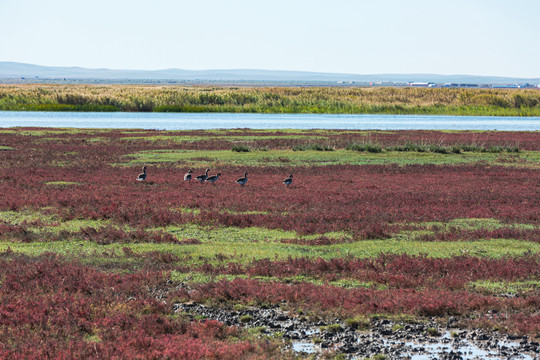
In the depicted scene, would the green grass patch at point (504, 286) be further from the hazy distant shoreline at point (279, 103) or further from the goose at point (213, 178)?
the hazy distant shoreline at point (279, 103)

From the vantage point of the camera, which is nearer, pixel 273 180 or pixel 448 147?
pixel 273 180

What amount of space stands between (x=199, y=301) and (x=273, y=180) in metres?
20.5

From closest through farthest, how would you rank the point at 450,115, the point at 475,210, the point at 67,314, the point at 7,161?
the point at 67,314 → the point at 475,210 → the point at 7,161 → the point at 450,115

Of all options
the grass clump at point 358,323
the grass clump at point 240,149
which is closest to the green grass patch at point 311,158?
the grass clump at point 240,149

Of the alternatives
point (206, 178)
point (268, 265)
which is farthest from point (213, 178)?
point (268, 265)

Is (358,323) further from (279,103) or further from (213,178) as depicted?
(279,103)

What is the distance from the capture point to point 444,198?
27891 millimetres

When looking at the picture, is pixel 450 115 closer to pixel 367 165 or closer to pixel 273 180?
pixel 367 165

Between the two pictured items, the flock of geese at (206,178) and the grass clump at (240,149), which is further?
the grass clump at (240,149)

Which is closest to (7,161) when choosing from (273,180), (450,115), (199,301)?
(273,180)

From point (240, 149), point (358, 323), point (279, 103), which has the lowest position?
point (240, 149)

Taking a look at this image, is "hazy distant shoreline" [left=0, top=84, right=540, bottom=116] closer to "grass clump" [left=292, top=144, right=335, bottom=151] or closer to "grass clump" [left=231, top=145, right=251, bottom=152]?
"grass clump" [left=292, top=144, right=335, bottom=151]

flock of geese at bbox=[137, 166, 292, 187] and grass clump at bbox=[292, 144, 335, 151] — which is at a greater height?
flock of geese at bbox=[137, 166, 292, 187]

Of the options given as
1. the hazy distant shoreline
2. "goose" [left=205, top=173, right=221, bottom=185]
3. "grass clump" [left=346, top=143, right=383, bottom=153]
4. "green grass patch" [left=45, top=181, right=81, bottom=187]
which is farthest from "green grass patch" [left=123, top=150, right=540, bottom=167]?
the hazy distant shoreline
